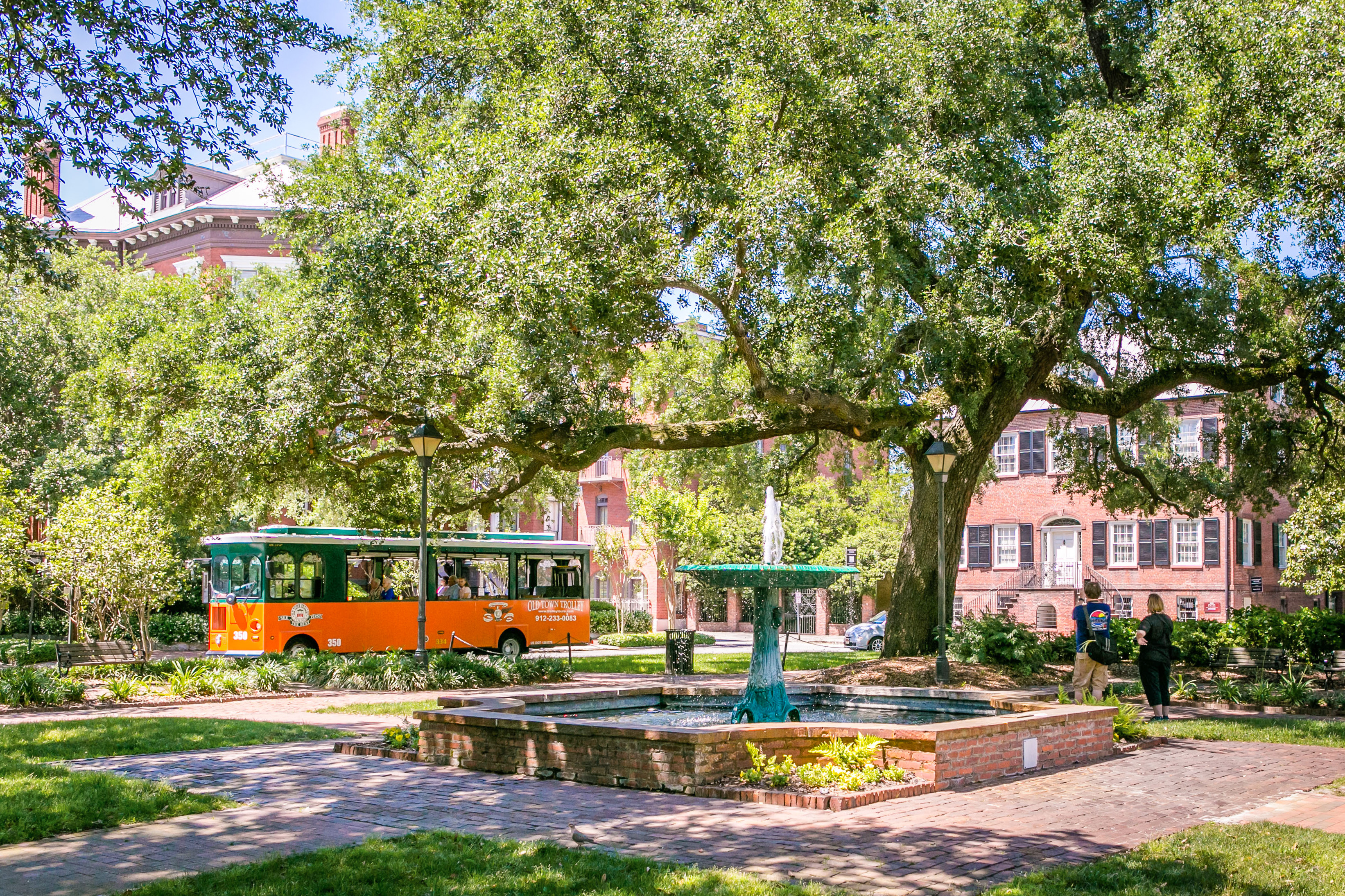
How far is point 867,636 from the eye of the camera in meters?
38.6

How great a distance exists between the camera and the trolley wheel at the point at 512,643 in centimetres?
2742

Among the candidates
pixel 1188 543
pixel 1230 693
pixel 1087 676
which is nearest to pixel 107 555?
pixel 1087 676

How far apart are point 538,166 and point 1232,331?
1149 centimetres

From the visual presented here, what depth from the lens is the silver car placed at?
38.4m

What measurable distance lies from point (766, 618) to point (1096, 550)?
118ft

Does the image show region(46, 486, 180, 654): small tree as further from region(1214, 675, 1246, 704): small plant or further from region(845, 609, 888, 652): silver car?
region(845, 609, 888, 652): silver car

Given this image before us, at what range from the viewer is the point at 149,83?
34.2ft

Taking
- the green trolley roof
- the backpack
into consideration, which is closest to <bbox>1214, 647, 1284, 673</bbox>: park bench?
the backpack

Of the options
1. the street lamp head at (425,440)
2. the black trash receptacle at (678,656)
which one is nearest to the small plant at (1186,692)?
the black trash receptacle at (678,656)

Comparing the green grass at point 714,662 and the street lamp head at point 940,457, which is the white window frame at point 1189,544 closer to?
the green grass at point 714,662

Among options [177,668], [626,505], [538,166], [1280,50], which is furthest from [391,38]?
[626,505]

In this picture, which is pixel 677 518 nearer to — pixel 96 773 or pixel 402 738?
pixel 402 738

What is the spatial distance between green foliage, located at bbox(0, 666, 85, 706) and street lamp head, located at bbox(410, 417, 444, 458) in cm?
604

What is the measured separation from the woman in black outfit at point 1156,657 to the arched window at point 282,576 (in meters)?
17.2
